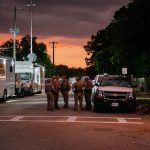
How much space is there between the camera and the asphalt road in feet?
53.7

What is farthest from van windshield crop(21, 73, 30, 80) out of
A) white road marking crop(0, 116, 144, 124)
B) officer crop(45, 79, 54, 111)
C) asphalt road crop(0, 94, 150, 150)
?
white road marking crop(0, 116, 144, 124)

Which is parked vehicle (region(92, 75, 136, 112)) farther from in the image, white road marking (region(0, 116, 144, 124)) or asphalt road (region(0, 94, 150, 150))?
white road marking (region(0, 116, 144, 124))

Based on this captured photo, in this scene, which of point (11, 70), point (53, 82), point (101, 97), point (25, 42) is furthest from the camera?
point (25, 42)

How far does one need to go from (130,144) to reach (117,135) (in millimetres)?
2413

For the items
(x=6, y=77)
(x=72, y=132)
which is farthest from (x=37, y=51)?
(x=72, y=132)

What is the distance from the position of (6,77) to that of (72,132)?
2332cm

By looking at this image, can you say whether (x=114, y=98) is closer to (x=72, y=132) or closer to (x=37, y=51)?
(x=72, y=132)

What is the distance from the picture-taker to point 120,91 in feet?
101

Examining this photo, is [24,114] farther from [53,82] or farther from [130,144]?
[130,144]

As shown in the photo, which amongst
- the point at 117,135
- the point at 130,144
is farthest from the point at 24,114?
the point at 130,144

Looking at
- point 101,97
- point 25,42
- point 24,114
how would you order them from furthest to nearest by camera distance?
point 25,42, point 101,97, point 24,114

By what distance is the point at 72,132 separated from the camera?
787 inches

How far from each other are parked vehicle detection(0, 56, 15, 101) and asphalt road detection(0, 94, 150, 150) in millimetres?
13479

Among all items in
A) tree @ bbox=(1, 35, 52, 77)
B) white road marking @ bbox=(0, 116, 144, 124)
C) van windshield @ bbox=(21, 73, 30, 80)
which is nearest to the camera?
white road marking @ bbox=(0, 116, 144, 124)
